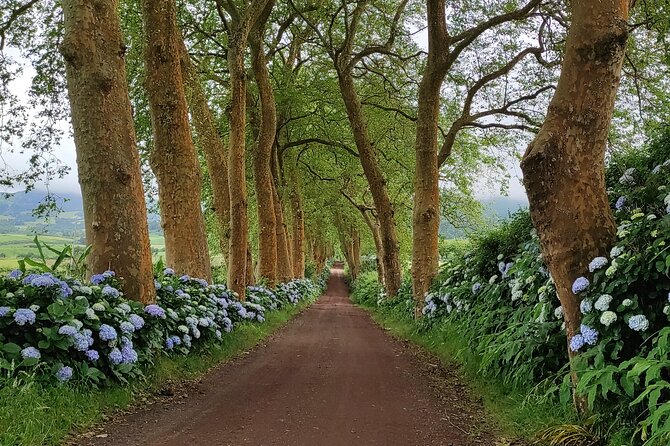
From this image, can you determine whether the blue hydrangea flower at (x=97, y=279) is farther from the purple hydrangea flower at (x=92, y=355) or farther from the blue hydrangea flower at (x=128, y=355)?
the purple hydrangea flower at (x=92, y=355)

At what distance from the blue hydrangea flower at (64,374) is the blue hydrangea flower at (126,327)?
0.81 metres

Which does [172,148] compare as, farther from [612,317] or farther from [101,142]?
[612,317]

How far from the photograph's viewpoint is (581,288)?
4367 millimetres

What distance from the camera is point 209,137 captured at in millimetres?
12844

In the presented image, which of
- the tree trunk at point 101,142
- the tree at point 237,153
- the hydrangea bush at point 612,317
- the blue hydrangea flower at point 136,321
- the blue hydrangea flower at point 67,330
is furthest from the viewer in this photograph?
the tree at point 237,153

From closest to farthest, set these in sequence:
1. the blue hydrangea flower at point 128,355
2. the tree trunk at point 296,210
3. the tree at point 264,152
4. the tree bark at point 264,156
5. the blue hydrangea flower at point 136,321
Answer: the blue hydrangea flower at point 128,355
the blue hydrangea flower at point 136,321
the tree at point 264,152
the tree bark at point 264,156
the tree trunk at point 296,210

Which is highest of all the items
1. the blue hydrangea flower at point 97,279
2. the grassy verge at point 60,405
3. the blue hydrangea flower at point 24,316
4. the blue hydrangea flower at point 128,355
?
the blue hydrangea flower at point 97,279

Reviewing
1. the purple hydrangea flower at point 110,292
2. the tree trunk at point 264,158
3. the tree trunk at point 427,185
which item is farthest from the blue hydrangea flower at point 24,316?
the tree trunk at point 264,158

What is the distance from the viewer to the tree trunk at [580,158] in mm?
4598

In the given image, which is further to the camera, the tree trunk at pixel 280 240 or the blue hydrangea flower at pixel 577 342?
the tree trunk at pixel 280 240

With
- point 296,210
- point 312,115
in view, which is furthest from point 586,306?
point 296,210

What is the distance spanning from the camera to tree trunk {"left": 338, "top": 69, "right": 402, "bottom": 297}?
16.2 metres

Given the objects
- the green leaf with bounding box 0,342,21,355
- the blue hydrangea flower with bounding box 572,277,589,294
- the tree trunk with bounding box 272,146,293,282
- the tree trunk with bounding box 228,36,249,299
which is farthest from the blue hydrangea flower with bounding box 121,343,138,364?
the tree trunk with bounding box 272,146,293,282

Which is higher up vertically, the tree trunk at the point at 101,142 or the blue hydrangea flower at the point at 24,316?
the tree trunk at the point at 101,142
